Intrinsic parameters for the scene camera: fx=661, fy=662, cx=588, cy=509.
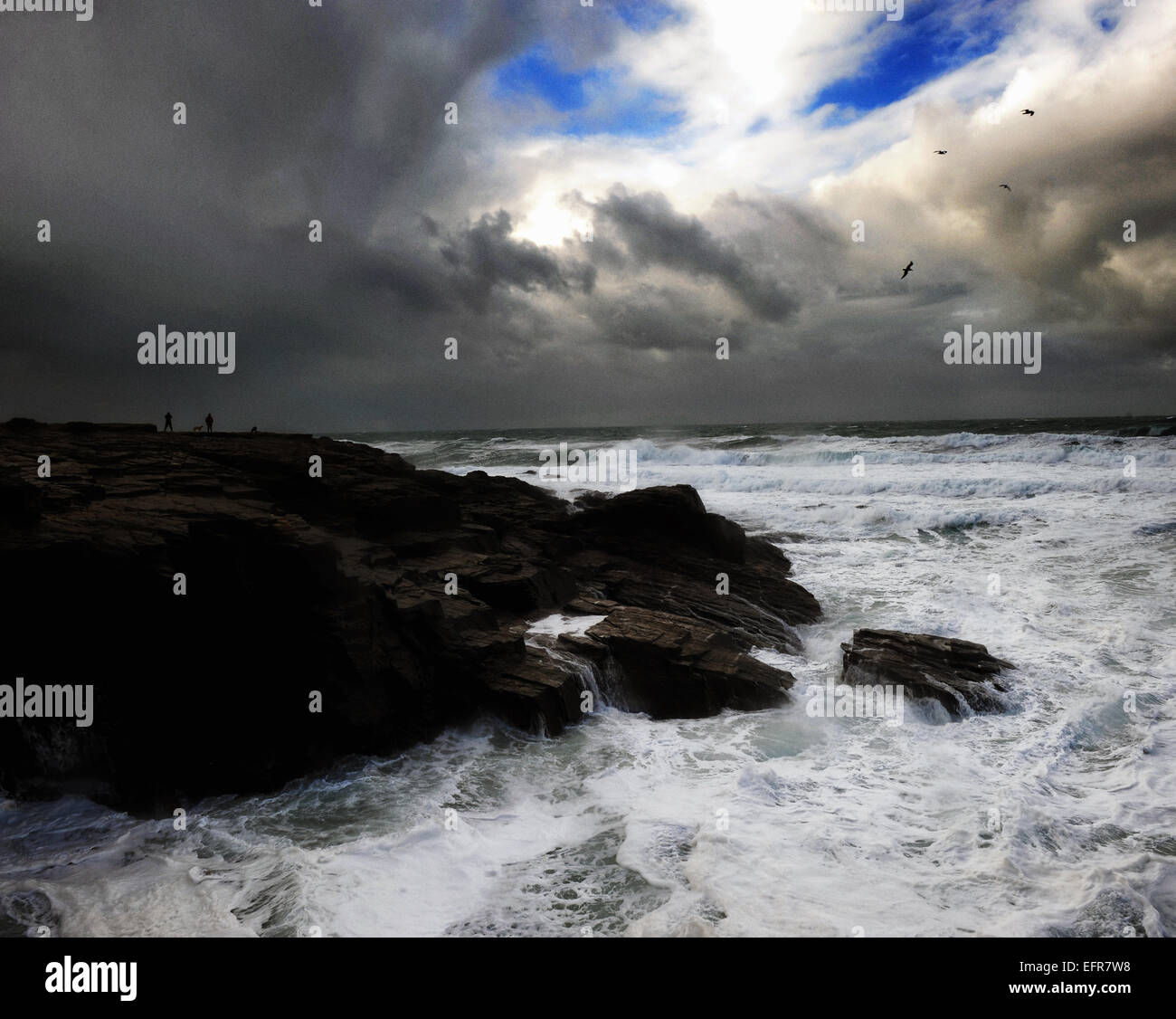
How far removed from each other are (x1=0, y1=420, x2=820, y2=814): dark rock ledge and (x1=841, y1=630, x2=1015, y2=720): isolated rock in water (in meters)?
1.43

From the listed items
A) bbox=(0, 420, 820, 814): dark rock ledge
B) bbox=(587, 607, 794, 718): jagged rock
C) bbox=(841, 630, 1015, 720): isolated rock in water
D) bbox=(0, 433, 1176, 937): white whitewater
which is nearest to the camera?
bbox=(0, 433, 1176, 937): white whitewater

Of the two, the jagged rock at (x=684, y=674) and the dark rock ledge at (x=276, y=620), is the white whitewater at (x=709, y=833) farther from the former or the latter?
the dark rock ledge at (x=276, y=620)

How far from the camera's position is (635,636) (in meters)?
11.6

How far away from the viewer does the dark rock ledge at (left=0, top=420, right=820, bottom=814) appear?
7719 mm

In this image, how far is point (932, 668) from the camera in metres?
11.5

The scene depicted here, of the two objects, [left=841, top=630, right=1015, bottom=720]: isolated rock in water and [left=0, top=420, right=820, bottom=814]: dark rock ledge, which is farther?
[left=841, top=630, right=1015, bottom=720]: isolated rock in water

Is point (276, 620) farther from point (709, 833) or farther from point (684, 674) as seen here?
point (684, 674)

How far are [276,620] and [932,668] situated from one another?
34.6 ft

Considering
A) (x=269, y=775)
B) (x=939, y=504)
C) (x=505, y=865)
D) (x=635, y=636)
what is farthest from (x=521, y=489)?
(x=939, y=504)

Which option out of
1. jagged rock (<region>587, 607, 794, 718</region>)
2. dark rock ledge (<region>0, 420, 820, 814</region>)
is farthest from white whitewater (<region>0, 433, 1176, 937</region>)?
dark rock ledge (<region>0, 420, 820, 814</region>)

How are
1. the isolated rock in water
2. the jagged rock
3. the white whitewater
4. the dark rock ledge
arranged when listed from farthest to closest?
1. the jagged rock
2. the isolated rock in water
3. the dark rock ledge
4. the white whitewater

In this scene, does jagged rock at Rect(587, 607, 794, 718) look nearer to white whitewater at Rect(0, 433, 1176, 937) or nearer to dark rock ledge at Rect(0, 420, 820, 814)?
dark rock ledge at Rect(0, 420, 820, 814)
